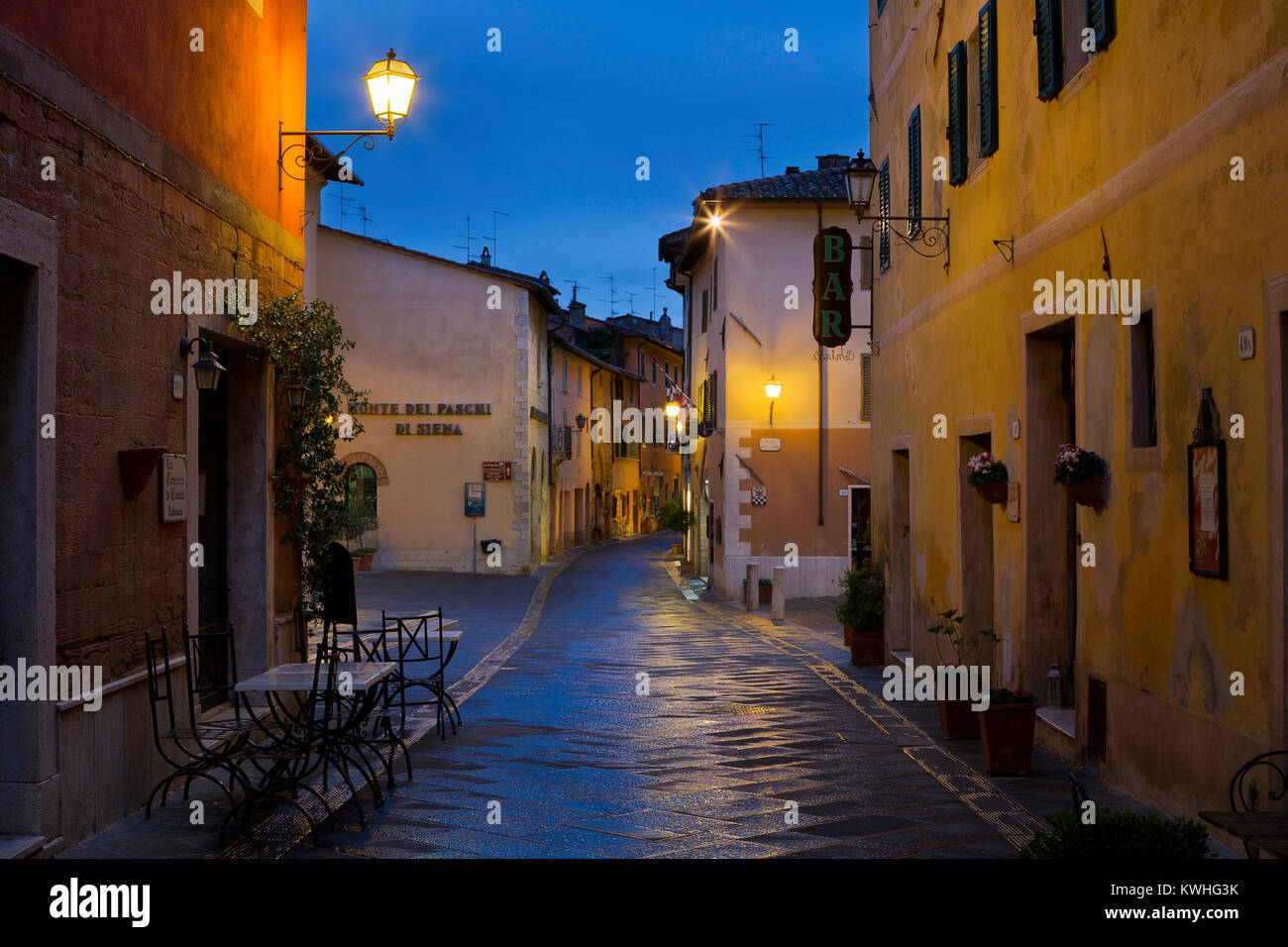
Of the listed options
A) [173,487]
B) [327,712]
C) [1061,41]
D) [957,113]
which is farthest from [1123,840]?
[957,113]

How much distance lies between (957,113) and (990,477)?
3388 millimetres

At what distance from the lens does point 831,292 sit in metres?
16.6

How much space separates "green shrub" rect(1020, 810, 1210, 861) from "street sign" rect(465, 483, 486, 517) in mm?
28153

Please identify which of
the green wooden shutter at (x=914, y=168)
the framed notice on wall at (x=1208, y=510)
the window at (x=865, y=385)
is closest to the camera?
the framed notice on wall at (x=1208, y=510)

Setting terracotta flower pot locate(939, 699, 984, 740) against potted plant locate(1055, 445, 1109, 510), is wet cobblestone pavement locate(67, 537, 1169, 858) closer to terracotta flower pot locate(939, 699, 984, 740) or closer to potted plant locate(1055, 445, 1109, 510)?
terracotta flower pot locate(939, 699, 984, 740)

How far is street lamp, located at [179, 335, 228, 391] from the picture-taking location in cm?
807

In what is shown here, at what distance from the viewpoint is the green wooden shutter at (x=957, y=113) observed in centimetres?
1115

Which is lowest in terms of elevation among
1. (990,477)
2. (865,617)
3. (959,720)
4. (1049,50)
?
(959,720)

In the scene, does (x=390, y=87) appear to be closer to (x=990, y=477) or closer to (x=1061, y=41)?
(x=1061, y=41)

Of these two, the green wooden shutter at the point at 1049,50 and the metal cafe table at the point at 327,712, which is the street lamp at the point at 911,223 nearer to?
the green wooden shutter at the point at 1049,50

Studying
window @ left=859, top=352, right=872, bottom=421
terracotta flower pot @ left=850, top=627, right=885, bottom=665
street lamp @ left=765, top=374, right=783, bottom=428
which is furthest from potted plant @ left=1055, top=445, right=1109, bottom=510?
window @ left=859, top=352, right=872, bottom=421

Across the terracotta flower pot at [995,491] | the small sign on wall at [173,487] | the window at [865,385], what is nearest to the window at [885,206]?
the terracotta flower pot at [995,491]

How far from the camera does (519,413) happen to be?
105 ft

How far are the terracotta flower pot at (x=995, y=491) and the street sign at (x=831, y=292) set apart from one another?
21.4ft
